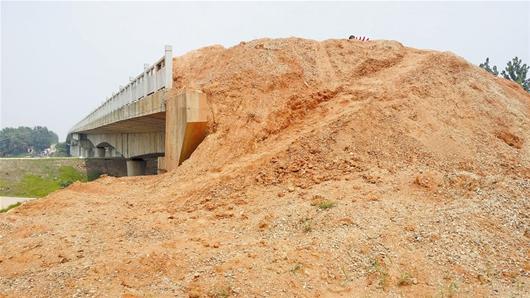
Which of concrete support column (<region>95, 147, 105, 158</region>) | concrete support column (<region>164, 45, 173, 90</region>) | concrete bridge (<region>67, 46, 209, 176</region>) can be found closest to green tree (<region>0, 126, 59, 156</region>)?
concrete support column (<region>95, 147, 105, 158</region>)

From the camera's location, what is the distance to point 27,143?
102188mm

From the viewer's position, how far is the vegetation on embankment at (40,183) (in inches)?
1128

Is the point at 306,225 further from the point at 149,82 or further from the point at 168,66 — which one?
the point at 149,82

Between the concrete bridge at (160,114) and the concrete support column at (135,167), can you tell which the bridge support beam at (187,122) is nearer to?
the concrete bridge at (160,114)

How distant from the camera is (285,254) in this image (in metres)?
5.07

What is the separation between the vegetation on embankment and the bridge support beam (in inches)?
837

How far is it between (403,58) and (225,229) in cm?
791

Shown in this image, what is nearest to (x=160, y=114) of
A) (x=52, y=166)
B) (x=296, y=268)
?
(x=296, y=268)

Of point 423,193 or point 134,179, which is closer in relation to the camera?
point 423,193

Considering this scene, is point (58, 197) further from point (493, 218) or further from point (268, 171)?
point (493, 218)

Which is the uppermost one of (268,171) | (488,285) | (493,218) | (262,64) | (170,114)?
(262,64)

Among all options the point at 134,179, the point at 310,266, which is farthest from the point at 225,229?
the point at 134,179

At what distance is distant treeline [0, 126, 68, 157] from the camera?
9650 cm

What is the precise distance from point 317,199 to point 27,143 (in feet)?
368
